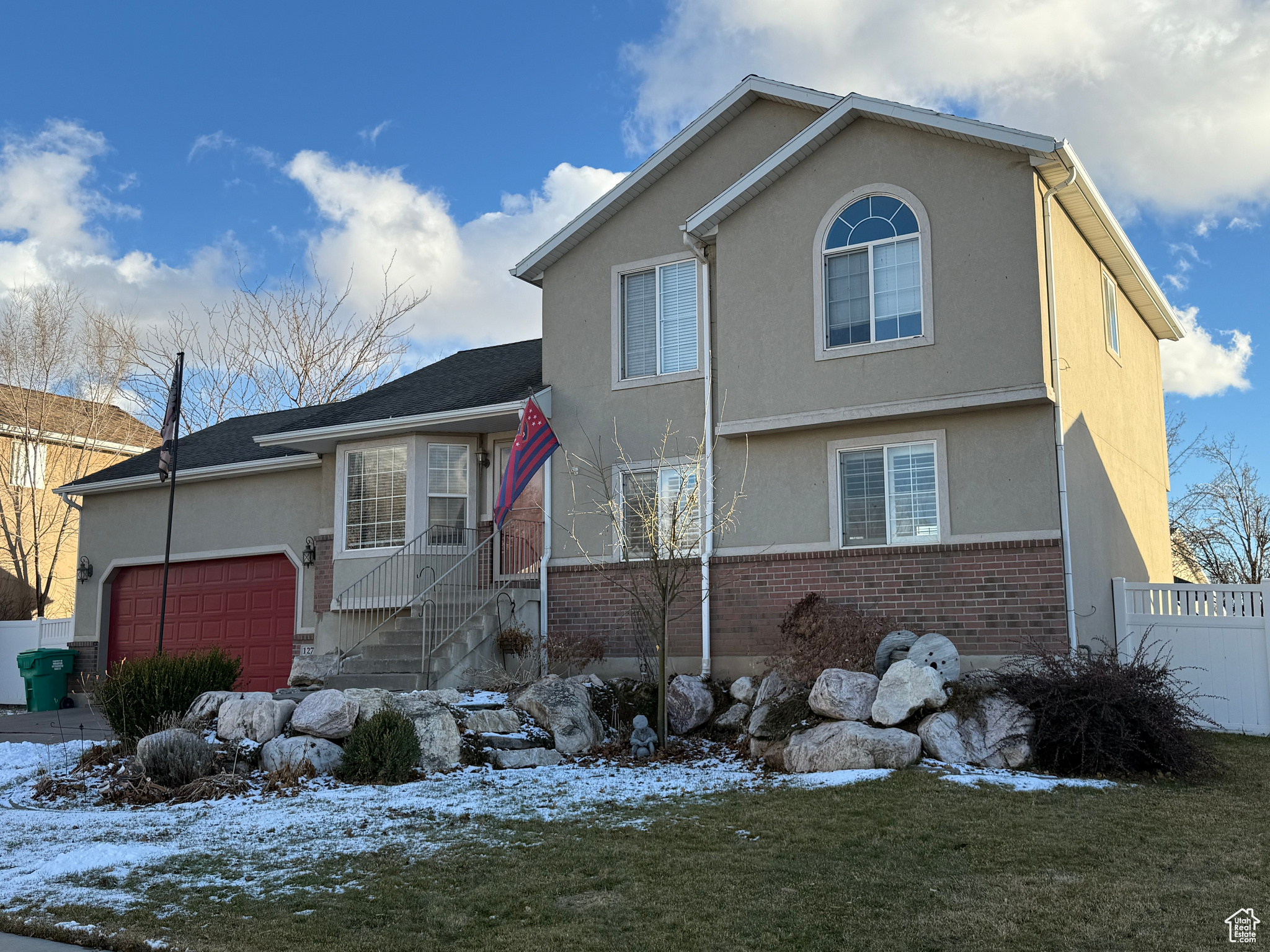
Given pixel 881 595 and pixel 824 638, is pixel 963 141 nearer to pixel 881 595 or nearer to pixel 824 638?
pixel 881 595

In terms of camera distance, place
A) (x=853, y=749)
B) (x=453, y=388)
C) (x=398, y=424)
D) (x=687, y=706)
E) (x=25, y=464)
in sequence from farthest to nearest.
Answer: (x=25, y=464)
(x=453, y=388)
(x=398, y=424)
(x=687, y=706)
(x=853, y=749)

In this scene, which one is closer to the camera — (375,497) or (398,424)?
(398,424)

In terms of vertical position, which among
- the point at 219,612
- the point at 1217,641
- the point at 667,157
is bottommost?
the point at 1217,641

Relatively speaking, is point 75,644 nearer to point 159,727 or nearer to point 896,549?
point 159,727

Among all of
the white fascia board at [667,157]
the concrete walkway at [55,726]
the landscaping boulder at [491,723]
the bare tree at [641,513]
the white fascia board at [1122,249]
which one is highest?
the white fascia board at [667,157]

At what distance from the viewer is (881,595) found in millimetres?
12250

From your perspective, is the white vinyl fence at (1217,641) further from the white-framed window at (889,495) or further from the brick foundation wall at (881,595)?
the white-framed window at (889,495)

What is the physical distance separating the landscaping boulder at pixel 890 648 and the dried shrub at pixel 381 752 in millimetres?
4669

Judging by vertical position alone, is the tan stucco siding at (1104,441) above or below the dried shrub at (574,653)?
above

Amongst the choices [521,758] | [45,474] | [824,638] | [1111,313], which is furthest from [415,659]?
[45,474]

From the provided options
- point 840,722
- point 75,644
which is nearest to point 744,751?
point 840,722
